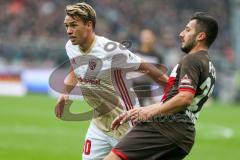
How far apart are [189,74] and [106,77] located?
1753 millimetres

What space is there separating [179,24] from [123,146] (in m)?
30.0

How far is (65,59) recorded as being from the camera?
30.6 metres

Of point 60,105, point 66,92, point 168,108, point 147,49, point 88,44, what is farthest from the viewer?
point 147,49

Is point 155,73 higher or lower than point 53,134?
higher

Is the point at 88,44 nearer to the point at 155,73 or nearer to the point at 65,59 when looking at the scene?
the point at 155,73

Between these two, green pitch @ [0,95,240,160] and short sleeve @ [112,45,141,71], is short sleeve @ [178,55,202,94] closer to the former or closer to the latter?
short sleeve @ [112,45,141,71]

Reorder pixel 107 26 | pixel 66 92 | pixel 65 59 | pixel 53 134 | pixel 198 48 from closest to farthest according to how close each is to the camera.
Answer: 1. pixel 198 48
2. pixel 66 92
3. pixel 53 134
4. pixel 65 59
5. pixel 107 26

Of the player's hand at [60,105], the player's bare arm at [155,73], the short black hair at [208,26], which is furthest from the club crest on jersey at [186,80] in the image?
the player's hand at [60,105]

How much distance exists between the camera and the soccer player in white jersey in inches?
320

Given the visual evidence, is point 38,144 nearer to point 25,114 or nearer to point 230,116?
point 25,114

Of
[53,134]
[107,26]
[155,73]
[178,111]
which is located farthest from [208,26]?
[107,26]

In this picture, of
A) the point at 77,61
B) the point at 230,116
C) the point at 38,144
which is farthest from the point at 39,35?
Result: the point at 77,61

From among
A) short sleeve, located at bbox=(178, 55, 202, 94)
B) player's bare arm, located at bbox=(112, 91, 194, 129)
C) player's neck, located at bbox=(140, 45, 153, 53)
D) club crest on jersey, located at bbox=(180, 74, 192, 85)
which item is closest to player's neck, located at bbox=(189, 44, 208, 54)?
short sleeve, located at bbox=(178, 55, 202, 94)

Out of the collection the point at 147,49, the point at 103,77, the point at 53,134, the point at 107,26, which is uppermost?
the point at 107,26
